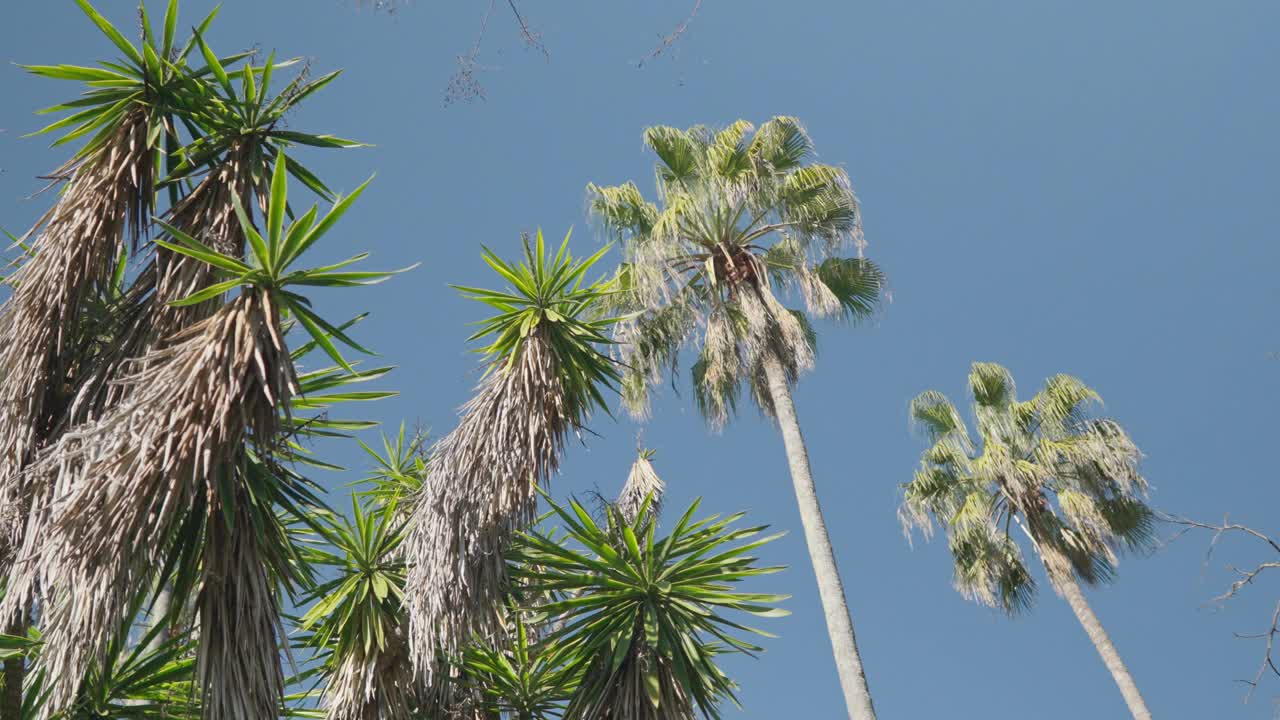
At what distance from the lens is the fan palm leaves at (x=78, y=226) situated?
16.6 ft

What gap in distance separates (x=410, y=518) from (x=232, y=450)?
2643 millimetres

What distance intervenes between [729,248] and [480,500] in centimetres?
572

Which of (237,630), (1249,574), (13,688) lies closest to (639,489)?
(237,630)

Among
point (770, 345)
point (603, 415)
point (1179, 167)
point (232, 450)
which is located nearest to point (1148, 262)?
point (1179, 167)

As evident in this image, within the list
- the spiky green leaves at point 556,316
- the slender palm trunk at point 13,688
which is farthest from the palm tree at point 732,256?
the slender palm trunk at point 13,688

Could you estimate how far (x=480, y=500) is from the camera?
6.59 m

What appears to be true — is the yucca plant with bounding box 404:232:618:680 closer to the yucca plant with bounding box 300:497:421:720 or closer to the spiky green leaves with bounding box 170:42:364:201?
the yucca plant with bounding box 300:497:421:720

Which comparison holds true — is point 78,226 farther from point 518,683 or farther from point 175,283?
point 518,683

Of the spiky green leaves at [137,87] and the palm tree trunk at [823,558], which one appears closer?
the spiky green leaves at [137,87]

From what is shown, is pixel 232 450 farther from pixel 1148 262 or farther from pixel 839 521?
pixel 839 521

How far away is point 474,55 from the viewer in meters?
3.67

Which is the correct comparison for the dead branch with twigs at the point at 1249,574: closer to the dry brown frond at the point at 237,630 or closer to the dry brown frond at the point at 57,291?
the dry brown frond at the point at 237,630

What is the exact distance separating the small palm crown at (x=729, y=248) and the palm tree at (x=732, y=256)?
0.5 inches

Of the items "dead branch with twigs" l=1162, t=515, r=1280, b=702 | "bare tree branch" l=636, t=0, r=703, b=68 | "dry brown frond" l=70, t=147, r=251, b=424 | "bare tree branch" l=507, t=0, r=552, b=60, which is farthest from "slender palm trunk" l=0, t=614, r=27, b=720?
"dead branch with twigs" l=1162, t=515, r=1280, b=702
